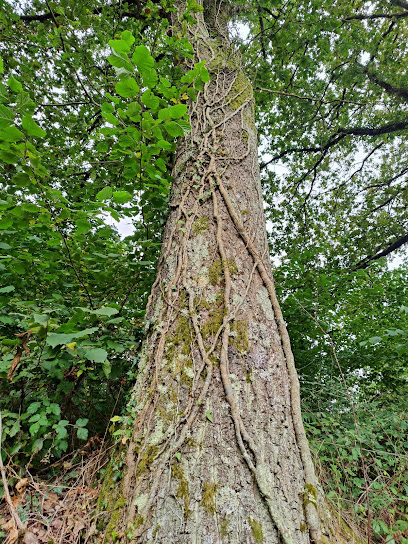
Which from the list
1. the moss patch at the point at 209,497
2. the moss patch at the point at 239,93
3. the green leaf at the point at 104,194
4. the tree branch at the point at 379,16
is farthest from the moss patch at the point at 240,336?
the tree branch at the point at 379,16

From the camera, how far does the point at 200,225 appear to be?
1732mm

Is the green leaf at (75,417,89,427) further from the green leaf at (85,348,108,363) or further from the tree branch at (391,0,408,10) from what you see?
the tree branch at (391,0,408,10)

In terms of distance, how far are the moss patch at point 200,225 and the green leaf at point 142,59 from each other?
0.84 meters

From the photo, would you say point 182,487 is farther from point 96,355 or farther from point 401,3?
point 401,3

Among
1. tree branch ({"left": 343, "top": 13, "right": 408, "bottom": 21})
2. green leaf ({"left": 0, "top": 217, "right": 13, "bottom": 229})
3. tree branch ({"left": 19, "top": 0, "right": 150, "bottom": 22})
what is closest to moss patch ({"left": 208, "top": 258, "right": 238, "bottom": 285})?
green leaf ({"left": 0, "top": 217, "right": 13, "bottom": 229})

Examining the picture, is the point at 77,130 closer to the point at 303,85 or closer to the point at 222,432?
the point at 222,432

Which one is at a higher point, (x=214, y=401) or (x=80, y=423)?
(x=214, y=401)

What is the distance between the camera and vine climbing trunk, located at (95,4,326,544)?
2.96 ft

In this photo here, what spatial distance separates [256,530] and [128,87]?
1.94 meters

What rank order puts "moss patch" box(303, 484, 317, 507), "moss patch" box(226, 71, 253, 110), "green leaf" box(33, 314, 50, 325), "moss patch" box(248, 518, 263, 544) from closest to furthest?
"moss patch" box(248, 518, 263, 544), "moss patch" box(303, 484, 317, 507), "green leaf" box(33, 314, 50, 325), "moss patch" box(226, 71, 253, 110)

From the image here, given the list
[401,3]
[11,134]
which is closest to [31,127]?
[11,134]

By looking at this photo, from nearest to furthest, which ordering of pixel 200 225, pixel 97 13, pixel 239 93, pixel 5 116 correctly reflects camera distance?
pixel 5 116 < pixel 200 225 < pixel 239 93 < pixel 97 13

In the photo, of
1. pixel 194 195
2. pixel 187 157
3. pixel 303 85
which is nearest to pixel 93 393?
pixel 194 195

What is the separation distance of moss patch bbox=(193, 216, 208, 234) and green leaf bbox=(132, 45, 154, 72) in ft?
2.77
